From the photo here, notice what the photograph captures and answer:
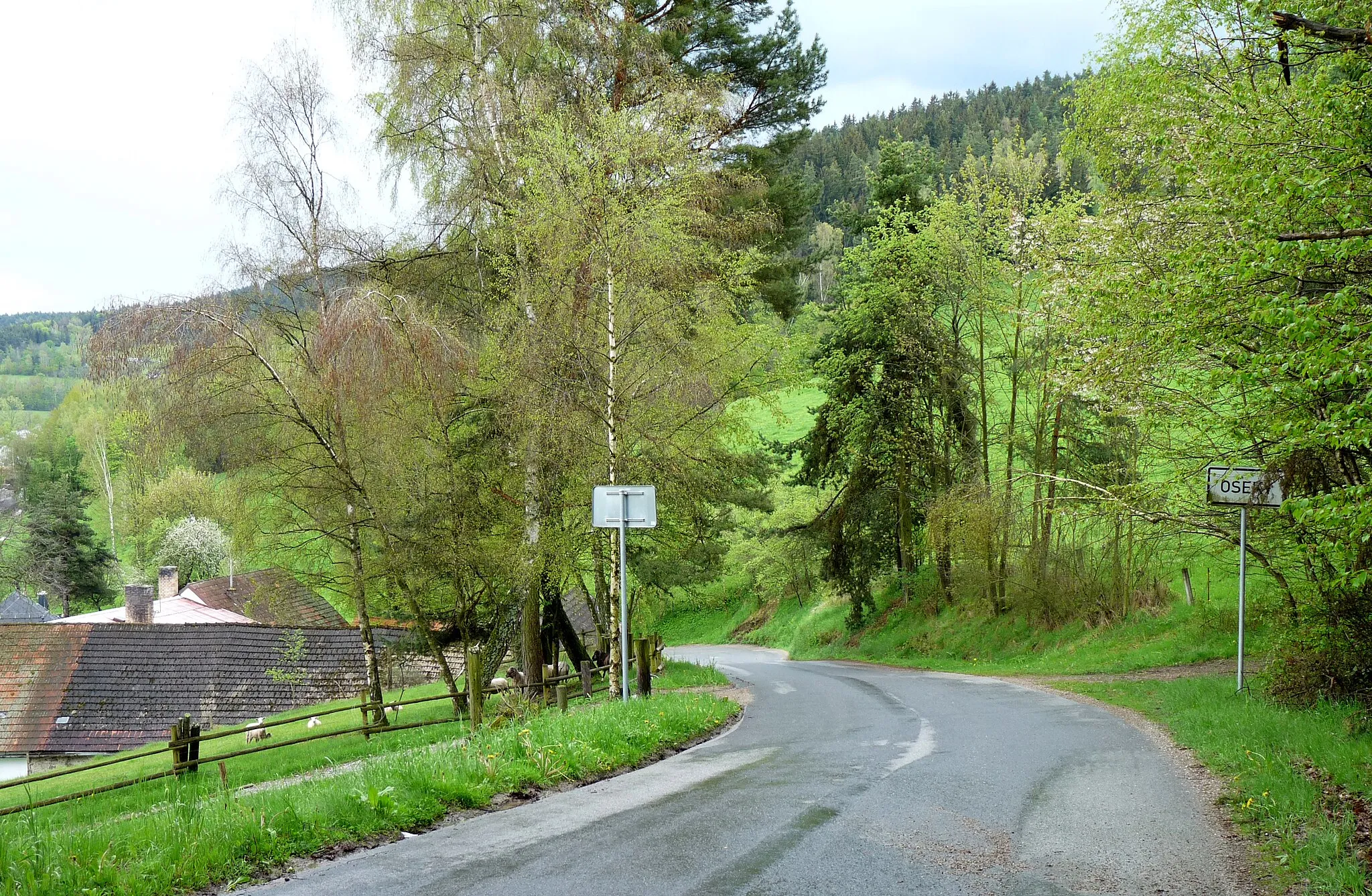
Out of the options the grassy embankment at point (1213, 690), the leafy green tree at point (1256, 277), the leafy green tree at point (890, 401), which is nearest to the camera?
the grassy embankment at point (1213, 690)

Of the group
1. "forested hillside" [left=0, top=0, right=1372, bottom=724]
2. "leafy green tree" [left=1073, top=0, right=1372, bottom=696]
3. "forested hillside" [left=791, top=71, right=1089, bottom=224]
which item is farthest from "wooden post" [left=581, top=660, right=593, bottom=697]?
"forested hillside" [left=791, top=71, right=1089, bottom=224]

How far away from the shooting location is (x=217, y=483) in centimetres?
1817

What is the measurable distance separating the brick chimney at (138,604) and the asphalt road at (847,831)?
4230cm

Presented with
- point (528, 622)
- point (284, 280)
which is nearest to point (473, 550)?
point (528, 622)

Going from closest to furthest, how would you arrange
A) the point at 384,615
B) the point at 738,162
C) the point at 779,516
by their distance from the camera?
1. the point at 384,615
2. the point at 738,162
3. the point at 779,516

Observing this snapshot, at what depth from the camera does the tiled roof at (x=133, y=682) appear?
3102cm

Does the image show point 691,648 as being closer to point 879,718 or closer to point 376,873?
point 879,718

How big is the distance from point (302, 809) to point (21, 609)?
213 ft

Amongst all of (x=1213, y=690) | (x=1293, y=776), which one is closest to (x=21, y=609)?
(x=1213, y=690)

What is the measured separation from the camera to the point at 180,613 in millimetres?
48531

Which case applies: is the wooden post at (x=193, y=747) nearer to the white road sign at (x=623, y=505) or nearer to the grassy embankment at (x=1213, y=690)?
the white road sign at (x=623, y=505)

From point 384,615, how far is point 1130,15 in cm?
1713

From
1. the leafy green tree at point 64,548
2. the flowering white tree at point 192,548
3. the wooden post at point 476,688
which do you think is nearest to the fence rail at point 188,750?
the wooden post at point 476,688

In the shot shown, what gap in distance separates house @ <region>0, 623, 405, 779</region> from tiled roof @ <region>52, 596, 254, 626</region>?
13.3m
